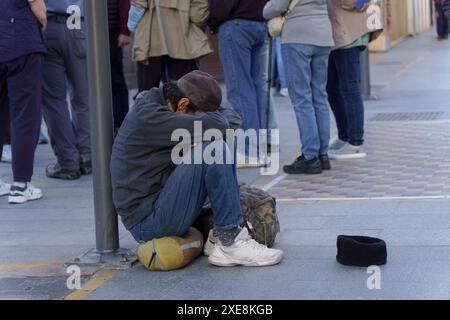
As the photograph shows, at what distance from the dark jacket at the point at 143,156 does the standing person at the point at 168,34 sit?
289cm

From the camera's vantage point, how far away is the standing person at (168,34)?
27.4ft

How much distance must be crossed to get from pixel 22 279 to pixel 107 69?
4.00 ft

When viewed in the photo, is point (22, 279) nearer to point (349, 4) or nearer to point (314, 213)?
point (314, 213)

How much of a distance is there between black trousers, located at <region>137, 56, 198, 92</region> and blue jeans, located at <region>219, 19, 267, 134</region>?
Result: 0.96ft

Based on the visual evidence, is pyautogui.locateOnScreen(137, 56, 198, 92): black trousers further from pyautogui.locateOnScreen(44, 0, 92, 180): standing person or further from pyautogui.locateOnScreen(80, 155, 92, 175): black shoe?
pyautogui.locateOnScreen(80, 155, 92, 175): black shoe

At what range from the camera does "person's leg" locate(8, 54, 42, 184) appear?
742cm

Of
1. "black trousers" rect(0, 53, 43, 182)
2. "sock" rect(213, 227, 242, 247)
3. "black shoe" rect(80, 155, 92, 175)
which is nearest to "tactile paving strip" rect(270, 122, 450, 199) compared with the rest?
"black shoe" rect(80, 155, 92, 175)

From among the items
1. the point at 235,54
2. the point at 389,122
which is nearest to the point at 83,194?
the point at 235,54

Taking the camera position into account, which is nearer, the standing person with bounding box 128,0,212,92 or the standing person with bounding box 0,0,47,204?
the standing person with bounding box 0,0,47,204

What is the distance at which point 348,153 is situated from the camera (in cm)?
881

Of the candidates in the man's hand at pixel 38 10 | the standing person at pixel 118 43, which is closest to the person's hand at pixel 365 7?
the standing person at pixel 118 43

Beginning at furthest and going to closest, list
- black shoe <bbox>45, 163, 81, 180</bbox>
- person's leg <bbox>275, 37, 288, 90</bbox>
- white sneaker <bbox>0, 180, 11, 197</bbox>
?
person's leg <bbox>275, 37, 288, 90</bbox> < black shoe <bbox>45, 163, 81, 180</bbox> < white sneaker <bbox>0, 180, 11, 197</bbox>

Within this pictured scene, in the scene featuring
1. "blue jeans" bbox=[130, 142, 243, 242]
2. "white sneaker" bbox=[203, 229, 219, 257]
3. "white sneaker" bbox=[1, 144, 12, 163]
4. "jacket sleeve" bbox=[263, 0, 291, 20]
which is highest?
"jacket sleeve" bbox=[263, 0, 291, 20]

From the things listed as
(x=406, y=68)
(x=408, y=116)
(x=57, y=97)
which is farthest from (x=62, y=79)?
(x=406, y=68)
